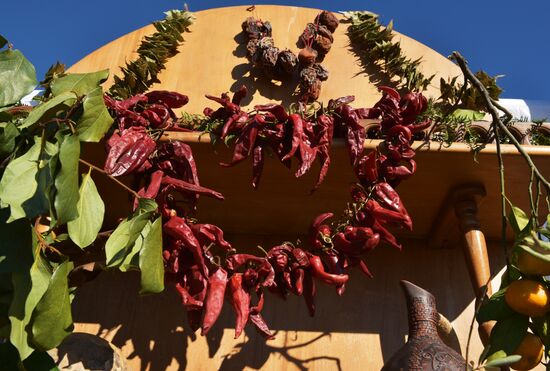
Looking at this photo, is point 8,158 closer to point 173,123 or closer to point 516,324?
point 173,123

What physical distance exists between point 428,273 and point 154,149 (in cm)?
85

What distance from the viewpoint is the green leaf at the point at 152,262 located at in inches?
41.5

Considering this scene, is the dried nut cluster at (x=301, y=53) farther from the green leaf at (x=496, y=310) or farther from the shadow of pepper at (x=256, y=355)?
the green leaf at (x=496, y=310)

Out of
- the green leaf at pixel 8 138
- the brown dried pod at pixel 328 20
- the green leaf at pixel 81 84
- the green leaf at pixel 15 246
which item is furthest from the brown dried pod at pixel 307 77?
the green leaf at pixel 15 246

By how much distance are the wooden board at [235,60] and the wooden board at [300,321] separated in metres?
0.45

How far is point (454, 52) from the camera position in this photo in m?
1.31

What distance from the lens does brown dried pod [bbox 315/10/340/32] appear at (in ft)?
7.18

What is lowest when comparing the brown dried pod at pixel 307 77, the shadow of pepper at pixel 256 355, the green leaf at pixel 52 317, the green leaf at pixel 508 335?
the shadow of pepper at pixel 256 355

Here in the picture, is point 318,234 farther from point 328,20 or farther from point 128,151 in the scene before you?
point 328,20

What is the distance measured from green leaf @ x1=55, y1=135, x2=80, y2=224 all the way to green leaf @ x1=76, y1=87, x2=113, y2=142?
12 centimetres

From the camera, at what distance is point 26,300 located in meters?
0.99

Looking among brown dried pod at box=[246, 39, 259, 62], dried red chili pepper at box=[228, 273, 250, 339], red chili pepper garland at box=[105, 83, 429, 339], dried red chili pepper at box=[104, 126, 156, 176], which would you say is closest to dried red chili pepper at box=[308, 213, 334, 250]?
red chili pepper garland at box=[105, 83, 429, 339]

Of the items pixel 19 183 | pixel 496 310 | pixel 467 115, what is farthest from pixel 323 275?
pixel 19 183

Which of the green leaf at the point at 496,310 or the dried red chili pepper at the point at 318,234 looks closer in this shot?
the green leaf at the point at 496,310
